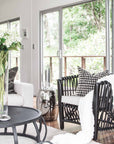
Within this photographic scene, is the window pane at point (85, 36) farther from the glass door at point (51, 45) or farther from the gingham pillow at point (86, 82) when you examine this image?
the gingham pillow at point (86, 82)

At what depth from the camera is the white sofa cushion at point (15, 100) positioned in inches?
141

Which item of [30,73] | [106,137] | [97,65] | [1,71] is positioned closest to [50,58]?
[30,73]

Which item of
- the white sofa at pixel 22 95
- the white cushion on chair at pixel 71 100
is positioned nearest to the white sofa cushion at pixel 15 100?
the white sofa at pixel 22 95

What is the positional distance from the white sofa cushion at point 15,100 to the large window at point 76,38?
110 cm

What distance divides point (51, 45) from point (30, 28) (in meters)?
0.85

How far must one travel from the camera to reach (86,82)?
3.25 m

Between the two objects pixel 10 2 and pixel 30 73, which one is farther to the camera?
pixel 10 2

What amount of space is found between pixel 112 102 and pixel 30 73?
3721mm

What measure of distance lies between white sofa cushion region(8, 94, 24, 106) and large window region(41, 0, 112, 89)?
1.10 m

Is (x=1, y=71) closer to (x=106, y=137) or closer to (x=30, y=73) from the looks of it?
(x=106, y=137)

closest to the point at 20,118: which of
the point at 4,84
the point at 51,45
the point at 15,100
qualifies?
the point at 4,84

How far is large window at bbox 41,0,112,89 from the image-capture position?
466cm

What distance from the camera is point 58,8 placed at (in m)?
5.46

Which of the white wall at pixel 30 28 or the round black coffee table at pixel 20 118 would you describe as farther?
the white wall at pixel 30 28
